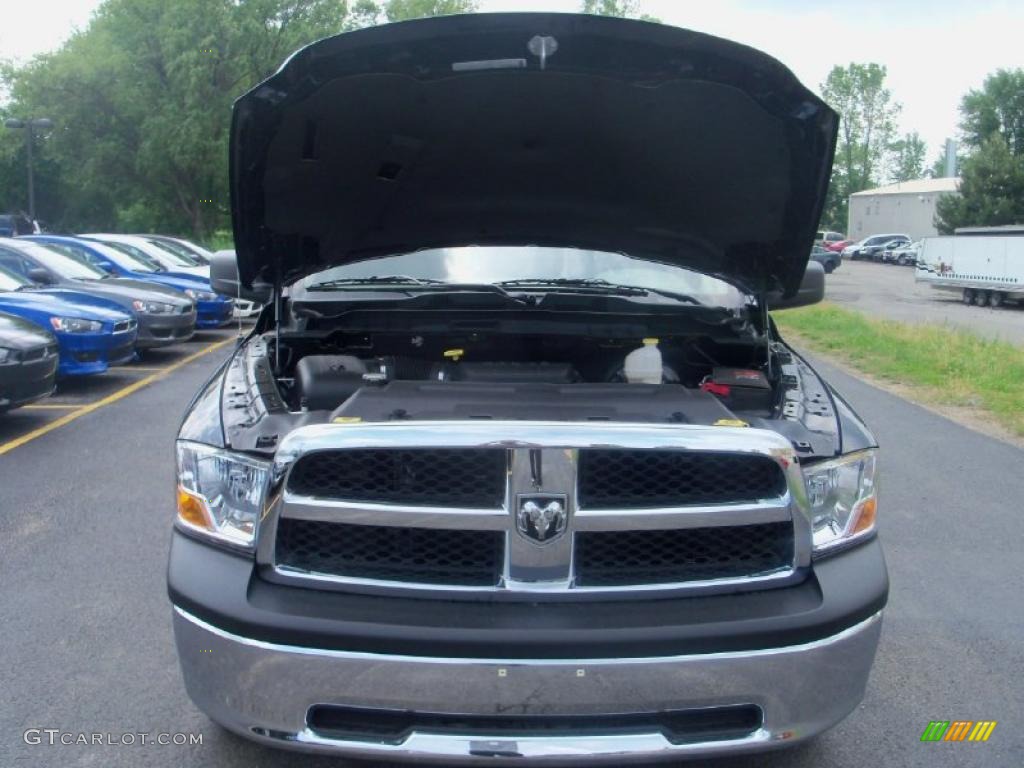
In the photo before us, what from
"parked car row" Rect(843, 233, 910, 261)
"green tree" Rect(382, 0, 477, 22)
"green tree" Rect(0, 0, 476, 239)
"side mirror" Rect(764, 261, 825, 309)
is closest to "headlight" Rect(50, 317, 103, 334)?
"side mirror" Rect(764, 261, 825, 309)

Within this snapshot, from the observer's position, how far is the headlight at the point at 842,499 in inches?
107

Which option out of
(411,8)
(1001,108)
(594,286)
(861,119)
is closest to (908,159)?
(861,119)

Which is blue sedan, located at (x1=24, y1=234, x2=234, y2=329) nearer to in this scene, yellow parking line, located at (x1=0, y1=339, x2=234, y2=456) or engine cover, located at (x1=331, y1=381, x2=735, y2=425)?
yellow parking line, located at (x1=0, y1=339, x2=234, y2=456)

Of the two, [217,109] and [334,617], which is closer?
[334,617]

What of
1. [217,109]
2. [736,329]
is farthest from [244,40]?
[736,329]

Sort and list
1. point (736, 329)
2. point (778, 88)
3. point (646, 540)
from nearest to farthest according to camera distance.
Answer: point (646, 540) < point (778, 88) < point (736, 329)

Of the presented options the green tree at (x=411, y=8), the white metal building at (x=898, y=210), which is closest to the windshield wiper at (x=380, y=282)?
the green tree at (x=411, y=8)

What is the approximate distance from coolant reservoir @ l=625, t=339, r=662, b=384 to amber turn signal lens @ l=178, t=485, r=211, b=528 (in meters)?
1.82

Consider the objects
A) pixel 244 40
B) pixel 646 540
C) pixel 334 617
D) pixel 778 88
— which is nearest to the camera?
pixel 334 617

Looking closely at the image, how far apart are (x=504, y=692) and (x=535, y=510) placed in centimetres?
46

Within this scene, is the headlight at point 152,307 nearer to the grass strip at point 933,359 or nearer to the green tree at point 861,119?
the grass strip at point 933,359

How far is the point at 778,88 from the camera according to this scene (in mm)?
3240

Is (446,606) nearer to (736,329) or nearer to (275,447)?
(275,447)

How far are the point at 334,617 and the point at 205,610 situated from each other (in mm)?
350
